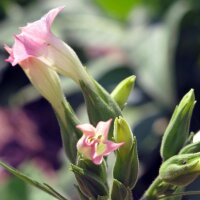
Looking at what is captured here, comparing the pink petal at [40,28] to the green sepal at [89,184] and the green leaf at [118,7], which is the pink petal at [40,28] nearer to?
the green sepal at [89,184]

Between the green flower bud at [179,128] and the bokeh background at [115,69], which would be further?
the bokeh background at [115,69]

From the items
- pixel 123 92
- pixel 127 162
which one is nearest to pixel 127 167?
pixel 127 162

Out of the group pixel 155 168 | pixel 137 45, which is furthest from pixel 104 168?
pixel 137 45

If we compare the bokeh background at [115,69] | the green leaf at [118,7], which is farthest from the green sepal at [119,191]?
the green leaf at [118,7]

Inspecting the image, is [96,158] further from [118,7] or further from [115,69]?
[118,7]

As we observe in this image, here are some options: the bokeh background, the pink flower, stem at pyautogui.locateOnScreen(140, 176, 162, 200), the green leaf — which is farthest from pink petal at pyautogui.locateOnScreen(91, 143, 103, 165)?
the green leaf
